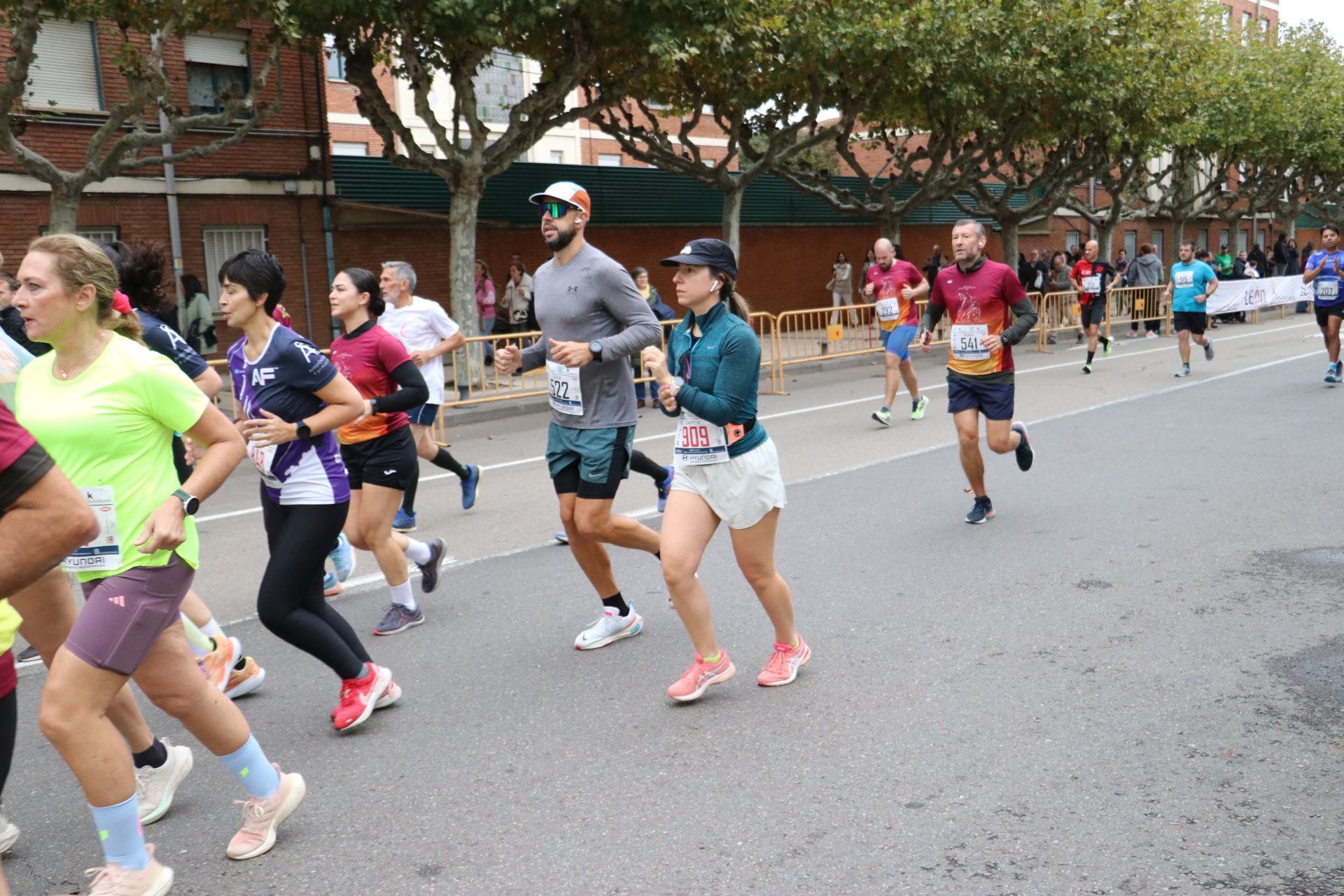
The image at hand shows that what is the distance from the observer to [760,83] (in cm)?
1967

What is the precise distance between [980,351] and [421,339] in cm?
384

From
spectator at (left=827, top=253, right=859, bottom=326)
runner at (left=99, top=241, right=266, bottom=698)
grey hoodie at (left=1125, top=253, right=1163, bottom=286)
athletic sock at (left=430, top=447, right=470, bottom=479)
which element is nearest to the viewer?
runner at (left=99, top=241, right=266, bottom=698)

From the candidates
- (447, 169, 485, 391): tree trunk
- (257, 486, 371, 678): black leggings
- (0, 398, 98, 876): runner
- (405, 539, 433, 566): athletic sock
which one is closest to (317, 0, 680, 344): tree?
(447, 169, 485, 391): tree trunk

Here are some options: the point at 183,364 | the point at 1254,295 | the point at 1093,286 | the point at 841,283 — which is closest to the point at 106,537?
the point at 183,364

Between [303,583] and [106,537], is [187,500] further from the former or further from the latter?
[303,583]

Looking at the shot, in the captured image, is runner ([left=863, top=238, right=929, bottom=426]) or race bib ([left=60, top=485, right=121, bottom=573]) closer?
race bib ([left=60, top=485, right=121, bottom=573])

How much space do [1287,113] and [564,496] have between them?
124ft

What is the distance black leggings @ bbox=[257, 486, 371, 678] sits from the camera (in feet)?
13.2

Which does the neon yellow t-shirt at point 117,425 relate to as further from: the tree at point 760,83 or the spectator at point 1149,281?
the spectator at point 1149,281

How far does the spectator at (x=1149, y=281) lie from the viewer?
81.5ft

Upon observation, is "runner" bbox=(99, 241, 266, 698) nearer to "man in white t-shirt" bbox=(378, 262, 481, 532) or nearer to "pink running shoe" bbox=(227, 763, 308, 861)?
"pink running shoe" bbox=(227, 763, 308, 861)

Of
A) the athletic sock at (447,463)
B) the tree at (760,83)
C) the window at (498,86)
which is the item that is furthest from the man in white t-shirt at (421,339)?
the window at (498,86)

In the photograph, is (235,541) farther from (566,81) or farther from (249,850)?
(566,81)

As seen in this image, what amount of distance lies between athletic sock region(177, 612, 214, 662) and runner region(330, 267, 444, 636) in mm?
955
